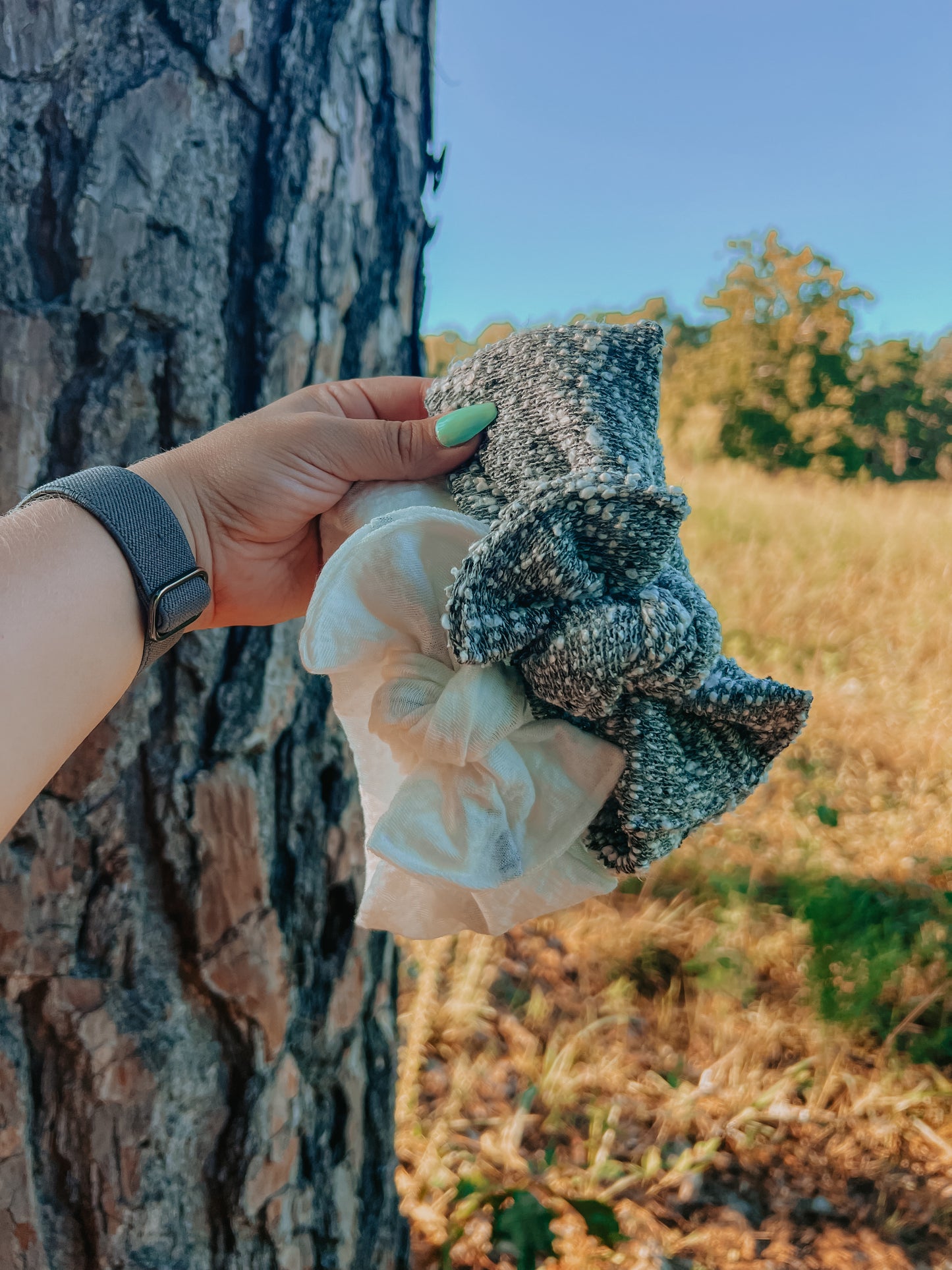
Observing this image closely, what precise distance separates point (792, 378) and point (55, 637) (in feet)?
53.6

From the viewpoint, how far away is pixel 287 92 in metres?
1.18

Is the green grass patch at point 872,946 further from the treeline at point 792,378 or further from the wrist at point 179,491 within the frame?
the treeline at point 792,378

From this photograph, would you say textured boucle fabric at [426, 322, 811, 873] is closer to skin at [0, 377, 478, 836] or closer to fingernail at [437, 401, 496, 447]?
fingernail at [437, 401, 496, 447]

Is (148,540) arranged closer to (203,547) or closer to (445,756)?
(203,547)

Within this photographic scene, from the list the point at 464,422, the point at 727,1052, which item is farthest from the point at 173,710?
the point at 727,1052

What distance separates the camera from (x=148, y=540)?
0.83m

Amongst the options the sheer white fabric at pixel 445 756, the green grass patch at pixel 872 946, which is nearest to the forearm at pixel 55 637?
the sheer white fabric at pixel 445 756

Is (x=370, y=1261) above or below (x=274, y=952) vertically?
below

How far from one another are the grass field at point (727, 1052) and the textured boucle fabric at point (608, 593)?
50.2 inches

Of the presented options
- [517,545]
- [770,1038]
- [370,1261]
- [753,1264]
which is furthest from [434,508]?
[770,1038]

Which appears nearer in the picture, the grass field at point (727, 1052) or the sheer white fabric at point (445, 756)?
the sheer white fabric at point (445, 756)

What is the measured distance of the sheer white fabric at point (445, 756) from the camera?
71cm

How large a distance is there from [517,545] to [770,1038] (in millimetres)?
2062

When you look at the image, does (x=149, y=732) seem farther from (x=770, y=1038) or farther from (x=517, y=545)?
(x=770, y=1038)
